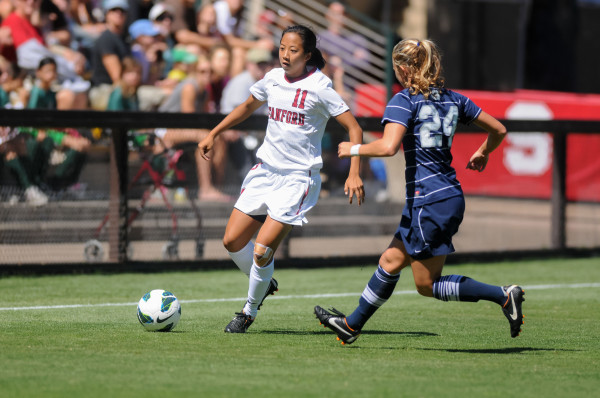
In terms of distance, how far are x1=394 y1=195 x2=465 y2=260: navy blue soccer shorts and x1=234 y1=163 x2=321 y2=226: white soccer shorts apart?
3.25ft

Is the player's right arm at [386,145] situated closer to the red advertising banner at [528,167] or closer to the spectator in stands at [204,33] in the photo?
the red advertising banner at [528,167]

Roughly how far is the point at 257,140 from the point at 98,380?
6.20 meters

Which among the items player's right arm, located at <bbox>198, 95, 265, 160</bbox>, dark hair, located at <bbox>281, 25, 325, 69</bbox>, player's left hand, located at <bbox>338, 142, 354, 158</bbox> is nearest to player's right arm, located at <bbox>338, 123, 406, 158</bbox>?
player's left hand, located at <bbox>338, 142, 354, 158</bbox>

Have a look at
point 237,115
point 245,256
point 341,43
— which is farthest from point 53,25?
point 245,256

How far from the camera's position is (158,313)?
23.8 ft

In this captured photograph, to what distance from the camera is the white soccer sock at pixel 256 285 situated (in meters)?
7.44

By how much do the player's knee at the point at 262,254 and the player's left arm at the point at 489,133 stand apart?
151 cm

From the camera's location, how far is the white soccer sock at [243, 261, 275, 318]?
744cm

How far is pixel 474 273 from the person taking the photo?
38.1 ft

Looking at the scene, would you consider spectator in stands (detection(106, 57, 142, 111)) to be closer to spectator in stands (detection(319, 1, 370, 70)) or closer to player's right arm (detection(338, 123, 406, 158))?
spectator in stands (detection(319, 1, 370, 70))

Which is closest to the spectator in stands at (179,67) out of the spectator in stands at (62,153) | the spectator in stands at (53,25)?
the spectator in stands at (53,25)

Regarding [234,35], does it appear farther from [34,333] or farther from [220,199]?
[34,333]

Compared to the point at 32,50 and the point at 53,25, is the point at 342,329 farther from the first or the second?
the point at 53,25

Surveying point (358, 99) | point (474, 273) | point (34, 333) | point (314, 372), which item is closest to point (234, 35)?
point (358, 99)
